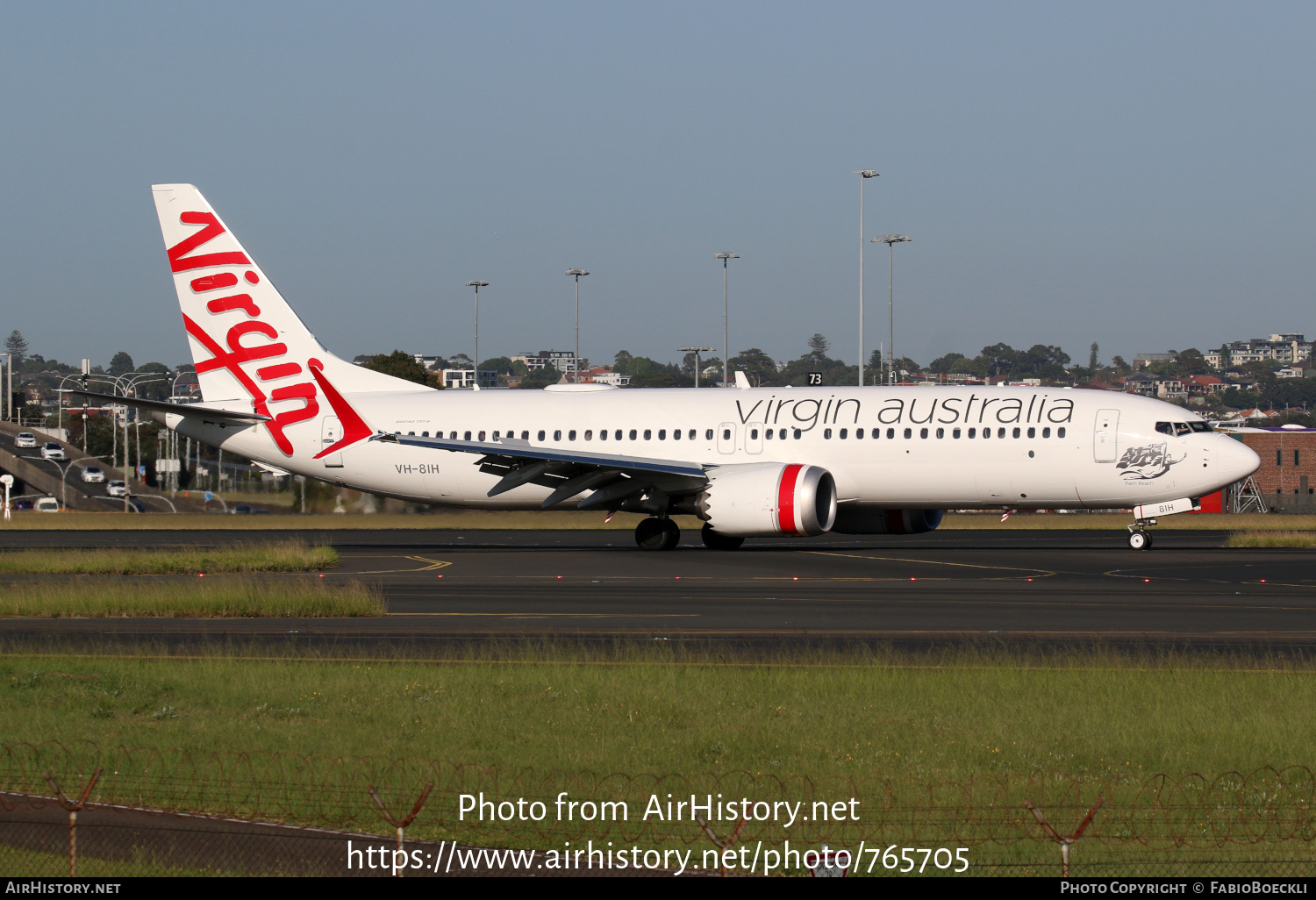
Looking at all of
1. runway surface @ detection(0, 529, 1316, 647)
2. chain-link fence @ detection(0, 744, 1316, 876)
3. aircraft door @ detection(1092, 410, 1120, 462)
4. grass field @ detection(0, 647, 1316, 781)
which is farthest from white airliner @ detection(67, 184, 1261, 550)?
chain-link fence @ detection(0, 744, 1316, 876)

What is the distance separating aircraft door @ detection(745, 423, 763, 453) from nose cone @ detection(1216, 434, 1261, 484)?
472 inches

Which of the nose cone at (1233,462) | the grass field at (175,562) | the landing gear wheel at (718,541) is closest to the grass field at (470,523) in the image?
the landing gear wheel at (718,541)

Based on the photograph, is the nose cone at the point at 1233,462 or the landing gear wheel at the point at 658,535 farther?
the landing gear wheel at the point at 658,535

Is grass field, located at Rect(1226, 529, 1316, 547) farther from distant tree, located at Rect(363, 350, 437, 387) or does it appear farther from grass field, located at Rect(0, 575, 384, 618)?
distant tree, located at Rect(363, 350, 437, 387)

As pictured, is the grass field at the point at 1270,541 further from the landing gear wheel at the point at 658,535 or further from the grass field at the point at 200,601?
the grass field at the point at 200,601

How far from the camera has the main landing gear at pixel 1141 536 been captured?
36.6 meters

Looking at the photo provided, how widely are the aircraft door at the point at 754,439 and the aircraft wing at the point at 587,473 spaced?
143cm

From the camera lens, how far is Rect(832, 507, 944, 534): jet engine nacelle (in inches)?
1543

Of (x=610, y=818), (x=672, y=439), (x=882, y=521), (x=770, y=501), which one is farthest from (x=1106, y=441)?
(x=610, y=818)

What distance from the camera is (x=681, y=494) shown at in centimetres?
3781

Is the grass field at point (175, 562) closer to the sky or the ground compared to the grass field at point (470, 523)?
closer to the sky

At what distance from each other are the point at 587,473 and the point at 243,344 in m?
12.3
